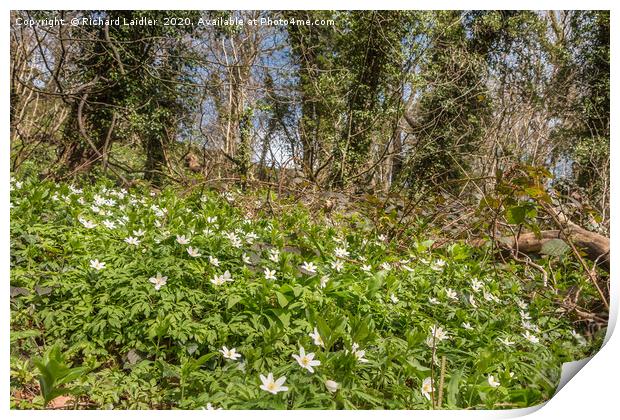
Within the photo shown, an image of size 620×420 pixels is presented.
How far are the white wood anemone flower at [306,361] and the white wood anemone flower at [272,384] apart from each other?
0.07 metres

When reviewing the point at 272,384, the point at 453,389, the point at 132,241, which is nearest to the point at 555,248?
the point at 453,389

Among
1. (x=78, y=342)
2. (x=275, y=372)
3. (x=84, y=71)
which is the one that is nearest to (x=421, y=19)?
(x=84, y=71)

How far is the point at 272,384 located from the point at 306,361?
13 centimetres

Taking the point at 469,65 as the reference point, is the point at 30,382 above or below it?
below

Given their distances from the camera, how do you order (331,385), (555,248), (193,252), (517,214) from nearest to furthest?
(331,385)
(193,252)
(517,214)
(555,248)

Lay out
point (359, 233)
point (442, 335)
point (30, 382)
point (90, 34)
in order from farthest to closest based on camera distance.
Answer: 1. point (359, 233)
2. point (90, 34)
3. point (442, 335)
4. point (30, 382)

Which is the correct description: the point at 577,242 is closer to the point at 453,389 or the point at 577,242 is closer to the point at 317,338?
the point at 453,389

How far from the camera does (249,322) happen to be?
1.61 m

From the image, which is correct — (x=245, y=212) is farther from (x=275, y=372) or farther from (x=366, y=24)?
(x=275, y=372)

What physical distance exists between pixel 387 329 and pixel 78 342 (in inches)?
44.4

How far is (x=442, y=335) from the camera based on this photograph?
1681mm

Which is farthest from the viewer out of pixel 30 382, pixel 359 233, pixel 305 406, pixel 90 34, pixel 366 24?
pixel 359 233

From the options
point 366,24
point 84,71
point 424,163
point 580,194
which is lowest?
point 580,194

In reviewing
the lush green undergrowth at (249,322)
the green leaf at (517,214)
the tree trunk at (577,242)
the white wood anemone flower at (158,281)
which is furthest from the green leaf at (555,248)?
the white wood anemone flower at (158,281)
